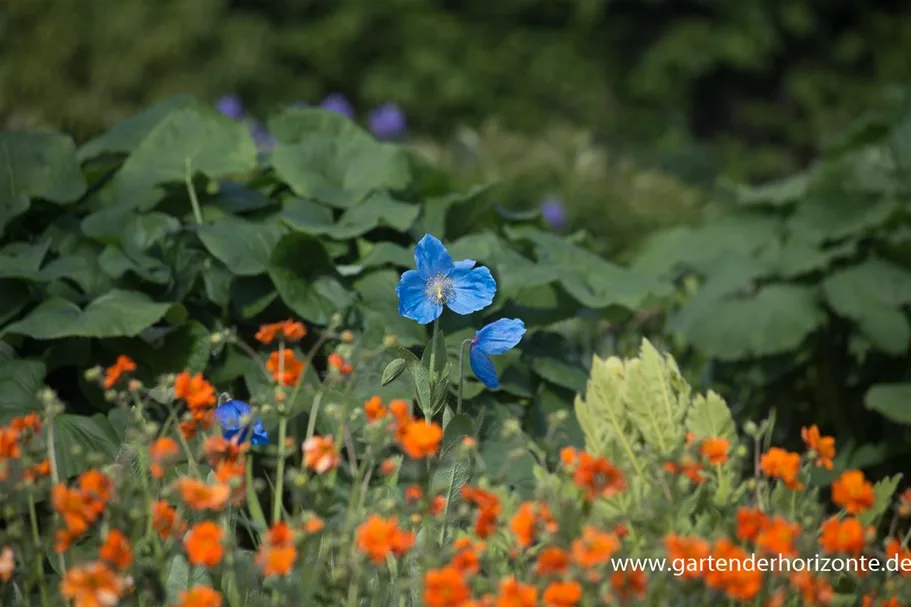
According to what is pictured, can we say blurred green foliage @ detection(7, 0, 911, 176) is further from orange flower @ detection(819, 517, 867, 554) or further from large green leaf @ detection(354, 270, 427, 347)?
orange flower @ detection(819, 517, 867, 554)

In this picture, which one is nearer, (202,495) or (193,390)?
(202,495)

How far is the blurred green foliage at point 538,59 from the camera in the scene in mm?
7188

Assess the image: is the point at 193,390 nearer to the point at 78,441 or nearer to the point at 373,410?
the point at 373,410

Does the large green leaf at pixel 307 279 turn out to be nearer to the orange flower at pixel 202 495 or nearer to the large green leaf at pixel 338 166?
the large green leaf at pixel 338 166

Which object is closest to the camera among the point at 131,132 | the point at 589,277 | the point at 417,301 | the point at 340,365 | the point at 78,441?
the point at 340,365

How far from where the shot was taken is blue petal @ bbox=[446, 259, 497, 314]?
1.56 m

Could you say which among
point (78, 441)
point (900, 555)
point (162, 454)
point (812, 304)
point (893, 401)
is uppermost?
point (162, 454)

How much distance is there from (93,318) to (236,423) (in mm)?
524

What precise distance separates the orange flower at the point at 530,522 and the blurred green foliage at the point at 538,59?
6285 mm

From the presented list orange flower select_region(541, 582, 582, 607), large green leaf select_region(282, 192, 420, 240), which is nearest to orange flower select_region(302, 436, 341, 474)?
orange flower select_region(541, 582, 582, 607)

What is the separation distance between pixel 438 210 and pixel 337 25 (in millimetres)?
5855

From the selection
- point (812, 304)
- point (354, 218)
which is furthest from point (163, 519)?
point (812, 304)

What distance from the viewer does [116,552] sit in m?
1.05

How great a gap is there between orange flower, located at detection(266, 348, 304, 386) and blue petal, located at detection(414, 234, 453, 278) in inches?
9.3
